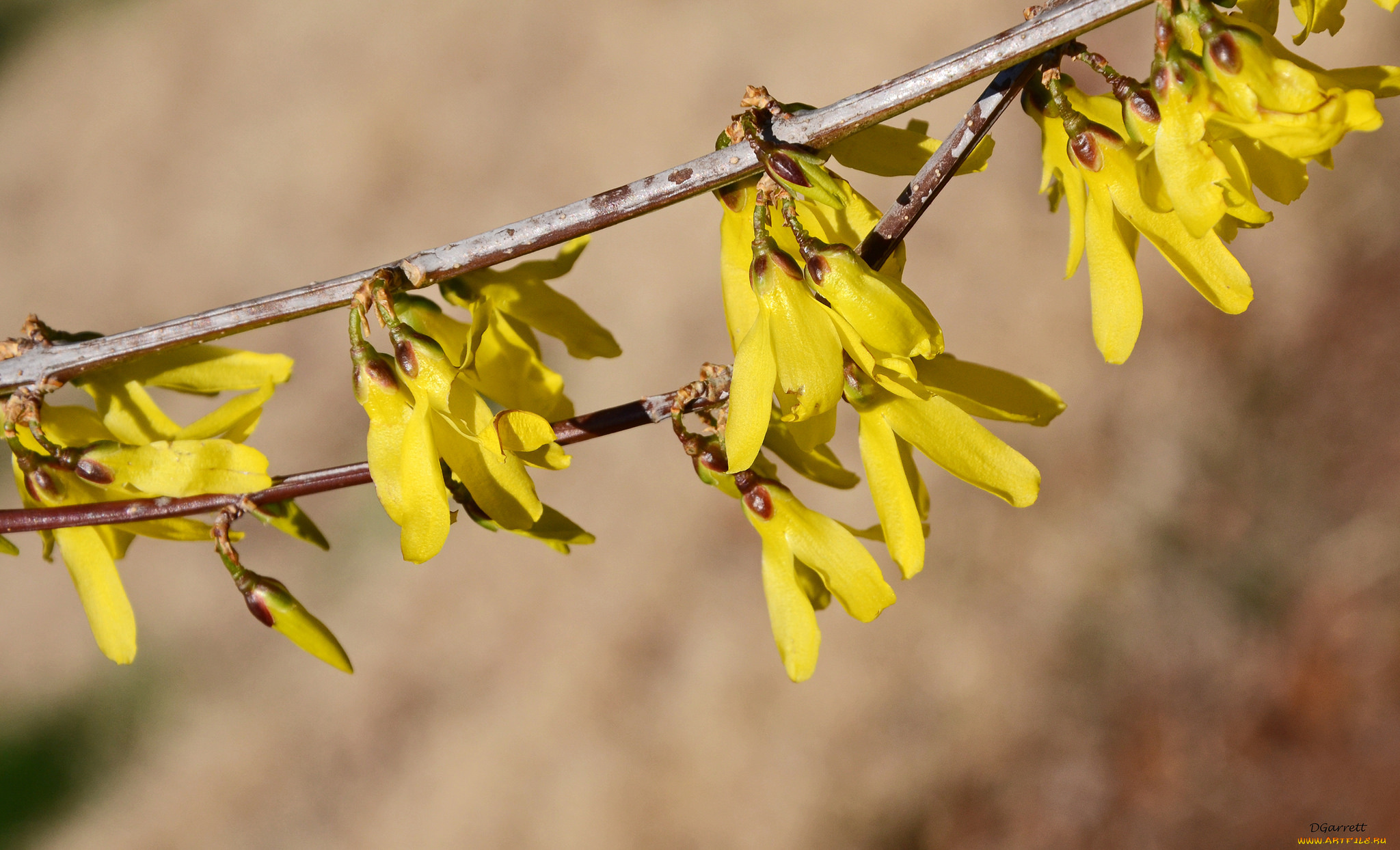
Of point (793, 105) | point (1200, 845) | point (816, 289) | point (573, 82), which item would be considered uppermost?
point (573, 82)

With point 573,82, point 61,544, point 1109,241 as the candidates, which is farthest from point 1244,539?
point 573,82

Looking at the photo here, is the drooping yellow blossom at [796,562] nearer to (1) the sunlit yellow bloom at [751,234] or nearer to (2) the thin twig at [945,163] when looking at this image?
(1) the sunlit yellow bloom at [751,234]

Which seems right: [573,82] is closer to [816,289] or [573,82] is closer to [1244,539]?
[1244,539]

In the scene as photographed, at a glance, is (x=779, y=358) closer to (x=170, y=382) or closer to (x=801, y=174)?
(x=801, y=174)

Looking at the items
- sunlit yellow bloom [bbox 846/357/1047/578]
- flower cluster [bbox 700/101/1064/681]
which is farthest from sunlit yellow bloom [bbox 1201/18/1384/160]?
sunlit yellow bloom [bbox 846/357/1047/578]

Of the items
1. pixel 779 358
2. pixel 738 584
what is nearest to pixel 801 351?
pixel 779 358

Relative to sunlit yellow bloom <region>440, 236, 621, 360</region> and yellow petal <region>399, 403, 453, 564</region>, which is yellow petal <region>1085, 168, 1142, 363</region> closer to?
sunlit yellow bloom <region>440, 236, 621, 360</region>
